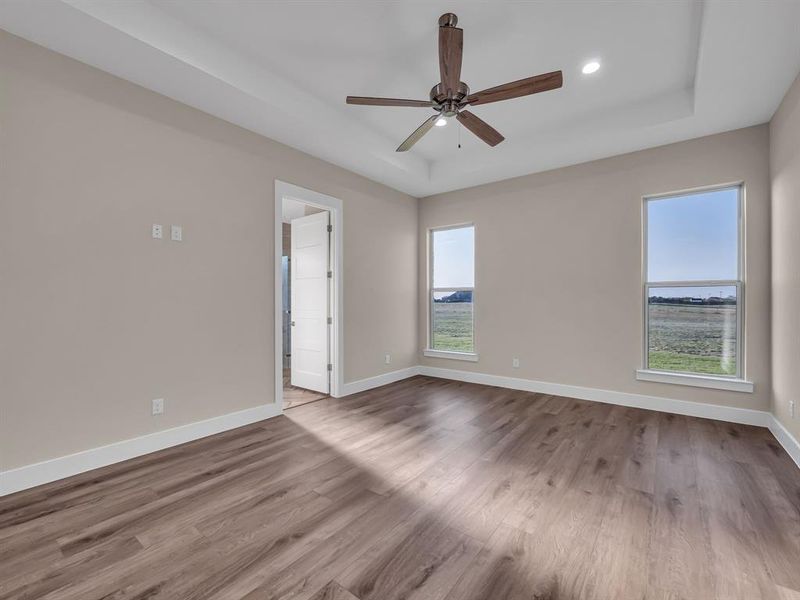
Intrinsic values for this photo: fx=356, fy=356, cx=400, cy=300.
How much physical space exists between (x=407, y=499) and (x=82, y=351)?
8.09ft

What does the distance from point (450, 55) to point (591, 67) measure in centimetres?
150

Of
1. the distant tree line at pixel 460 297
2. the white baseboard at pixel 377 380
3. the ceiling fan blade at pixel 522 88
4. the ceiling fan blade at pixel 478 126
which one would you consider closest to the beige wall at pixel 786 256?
the ceiling fan blade at pixel 522 88

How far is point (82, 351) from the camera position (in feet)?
8.24

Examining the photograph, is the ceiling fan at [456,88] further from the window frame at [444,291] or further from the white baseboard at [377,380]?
the white baseboard at [377,380]

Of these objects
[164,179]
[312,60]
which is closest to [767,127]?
[312,60]

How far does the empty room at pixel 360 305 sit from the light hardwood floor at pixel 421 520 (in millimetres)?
18

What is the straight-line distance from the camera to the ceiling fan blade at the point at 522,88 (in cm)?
230

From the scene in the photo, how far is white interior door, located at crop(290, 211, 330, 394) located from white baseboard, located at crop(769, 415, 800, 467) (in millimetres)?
4334

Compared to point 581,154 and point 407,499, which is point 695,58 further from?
point 407,499

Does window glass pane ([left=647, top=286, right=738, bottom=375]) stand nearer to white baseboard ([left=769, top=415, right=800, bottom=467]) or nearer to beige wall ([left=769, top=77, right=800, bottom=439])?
beige wall ([left=769, top=77, right=800, bottom=439])

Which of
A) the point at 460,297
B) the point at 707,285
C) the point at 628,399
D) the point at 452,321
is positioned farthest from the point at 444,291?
the point at 707,285

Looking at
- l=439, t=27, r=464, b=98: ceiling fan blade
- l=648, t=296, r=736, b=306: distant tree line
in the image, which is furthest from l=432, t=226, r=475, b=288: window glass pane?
l=439, t=27, r=464, b=98: ceiling fan blade

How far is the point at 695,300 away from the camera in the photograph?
3.82 m

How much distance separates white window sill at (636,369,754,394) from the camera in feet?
11.5
